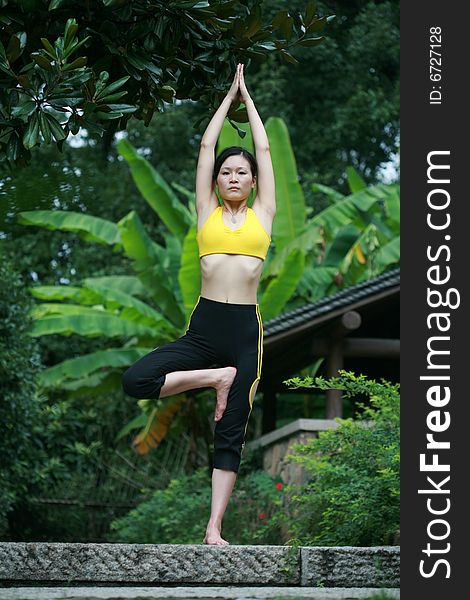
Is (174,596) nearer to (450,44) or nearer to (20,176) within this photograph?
(450,44)

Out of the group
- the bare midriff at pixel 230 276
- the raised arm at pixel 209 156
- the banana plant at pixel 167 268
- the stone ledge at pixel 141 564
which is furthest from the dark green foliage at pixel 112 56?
the banana plant at pixel 167 268

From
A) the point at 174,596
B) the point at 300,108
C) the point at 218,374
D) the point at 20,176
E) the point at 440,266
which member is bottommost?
the point at 174,596

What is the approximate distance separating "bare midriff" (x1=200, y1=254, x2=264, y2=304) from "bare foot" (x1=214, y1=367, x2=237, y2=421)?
31 centimetres

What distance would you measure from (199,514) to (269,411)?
2.27 meters

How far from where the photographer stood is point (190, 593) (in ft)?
11.8

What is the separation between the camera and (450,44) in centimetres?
433

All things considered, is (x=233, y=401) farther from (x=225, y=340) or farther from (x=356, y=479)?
(x=356, y=479)

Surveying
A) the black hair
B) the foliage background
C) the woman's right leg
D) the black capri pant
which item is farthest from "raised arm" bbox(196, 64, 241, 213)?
the foliage background

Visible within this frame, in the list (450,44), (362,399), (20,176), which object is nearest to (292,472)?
(362,399)

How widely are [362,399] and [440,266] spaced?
7.54 meters

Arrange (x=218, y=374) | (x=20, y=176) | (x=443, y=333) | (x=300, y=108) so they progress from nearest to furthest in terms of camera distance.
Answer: (x=443, y=333) < (x=218, y=374) < (x=20, y=176) < (x=300, y=108)

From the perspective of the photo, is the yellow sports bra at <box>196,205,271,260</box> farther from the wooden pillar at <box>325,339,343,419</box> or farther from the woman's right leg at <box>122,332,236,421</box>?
the wooden pillar at <box>325,339,343,419</box>

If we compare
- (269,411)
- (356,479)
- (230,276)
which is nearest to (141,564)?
(230,276)

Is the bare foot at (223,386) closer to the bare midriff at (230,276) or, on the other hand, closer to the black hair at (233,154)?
the bare midriff at (230,276)
